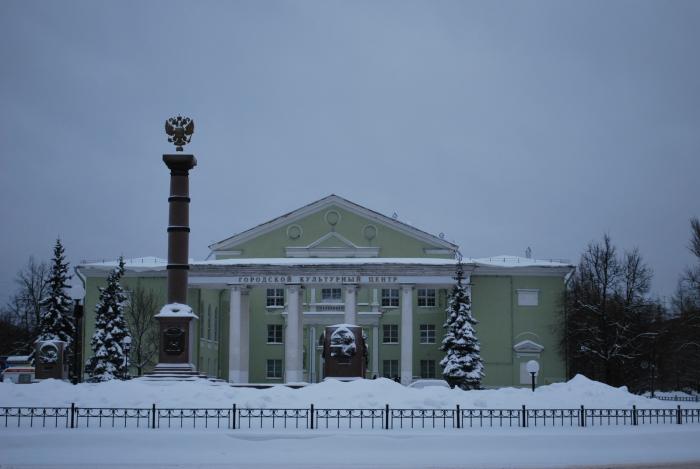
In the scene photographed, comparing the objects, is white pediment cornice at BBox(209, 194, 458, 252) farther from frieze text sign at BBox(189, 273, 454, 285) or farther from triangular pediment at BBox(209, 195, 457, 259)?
frieze text sign at BBox(189, 273, 454, 285)

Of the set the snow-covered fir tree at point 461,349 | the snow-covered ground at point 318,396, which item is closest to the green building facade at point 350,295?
the snow-covered fir tree at point 461,349

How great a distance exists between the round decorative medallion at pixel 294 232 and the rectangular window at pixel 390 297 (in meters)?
7.22

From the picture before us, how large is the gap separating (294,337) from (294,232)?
8762 mm

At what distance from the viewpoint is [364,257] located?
6094 cm

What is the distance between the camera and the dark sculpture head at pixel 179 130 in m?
35.5

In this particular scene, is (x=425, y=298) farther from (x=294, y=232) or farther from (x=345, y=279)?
(x=294, y=232)

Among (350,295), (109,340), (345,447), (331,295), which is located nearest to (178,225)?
(345,447)

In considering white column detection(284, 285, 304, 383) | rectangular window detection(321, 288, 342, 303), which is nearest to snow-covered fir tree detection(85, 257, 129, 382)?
white column detection(284, 285, 304, 383)

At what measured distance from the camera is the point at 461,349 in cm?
5216

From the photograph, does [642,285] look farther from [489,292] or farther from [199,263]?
[199,263]

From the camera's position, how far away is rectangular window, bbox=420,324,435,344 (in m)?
62.8

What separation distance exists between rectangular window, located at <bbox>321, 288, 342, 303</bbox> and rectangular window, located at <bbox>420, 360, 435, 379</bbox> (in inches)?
289

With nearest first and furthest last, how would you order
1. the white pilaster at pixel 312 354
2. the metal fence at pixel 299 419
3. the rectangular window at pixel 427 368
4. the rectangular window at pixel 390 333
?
the metal fence at pixel 299 419, the rectangular window at pixel 427 368, the white pilaster at pixel 312 354, the rectangular window at pixel 390 333

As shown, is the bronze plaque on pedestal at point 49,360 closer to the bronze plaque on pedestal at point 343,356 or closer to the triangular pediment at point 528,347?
the bronze plaque on pedestal at point 343,356
